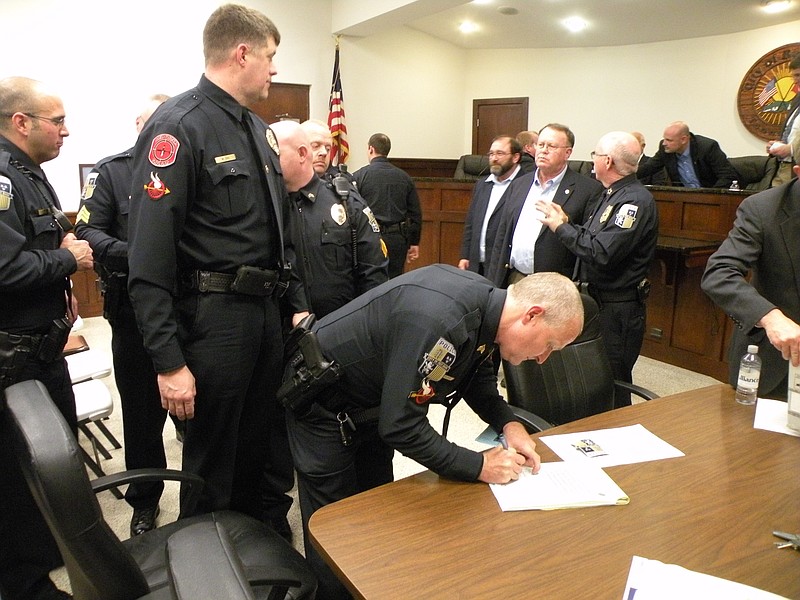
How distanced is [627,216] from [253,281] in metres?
1.88

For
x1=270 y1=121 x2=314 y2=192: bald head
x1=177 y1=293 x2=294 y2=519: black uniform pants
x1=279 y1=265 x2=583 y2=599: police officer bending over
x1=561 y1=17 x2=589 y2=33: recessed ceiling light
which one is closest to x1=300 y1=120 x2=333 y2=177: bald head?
x1=270 y1=121 x2=314 y2=192: bald head

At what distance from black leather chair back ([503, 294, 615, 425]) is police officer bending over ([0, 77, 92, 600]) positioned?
1.40 metres

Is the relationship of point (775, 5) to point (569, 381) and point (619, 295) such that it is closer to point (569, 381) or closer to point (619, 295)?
point (619, 295)

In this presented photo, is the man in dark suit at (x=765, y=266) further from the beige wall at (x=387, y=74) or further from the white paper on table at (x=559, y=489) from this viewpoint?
the beige wall at (x=387, y=74)

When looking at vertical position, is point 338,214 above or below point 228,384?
above

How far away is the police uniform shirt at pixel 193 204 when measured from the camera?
1688 mm

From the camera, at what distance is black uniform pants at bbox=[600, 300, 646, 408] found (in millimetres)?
3098

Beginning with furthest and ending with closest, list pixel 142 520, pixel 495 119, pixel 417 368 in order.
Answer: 1. pixel 495 119
2. pixel 142 520
3. pixel 417 368

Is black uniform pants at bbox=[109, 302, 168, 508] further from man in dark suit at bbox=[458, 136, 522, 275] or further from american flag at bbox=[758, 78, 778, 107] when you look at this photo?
american flag at bbox=[758, 78, 778, 107]

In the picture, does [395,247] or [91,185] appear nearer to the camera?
[91,185]

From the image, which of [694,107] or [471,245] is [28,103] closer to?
[471,245]

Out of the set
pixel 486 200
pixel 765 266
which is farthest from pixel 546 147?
pixel 765 266

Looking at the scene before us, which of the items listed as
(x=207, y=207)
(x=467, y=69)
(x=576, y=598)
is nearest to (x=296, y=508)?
(x=207, y=207)

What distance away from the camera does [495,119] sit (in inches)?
384
